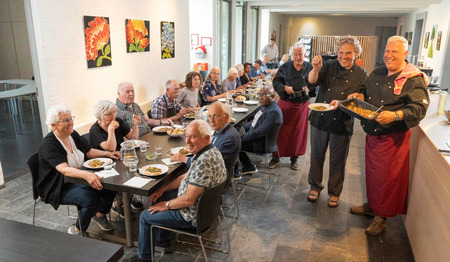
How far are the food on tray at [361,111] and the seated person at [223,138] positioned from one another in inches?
44.8

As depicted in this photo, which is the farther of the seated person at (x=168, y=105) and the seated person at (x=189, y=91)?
the seated person at (x=189, y=91)

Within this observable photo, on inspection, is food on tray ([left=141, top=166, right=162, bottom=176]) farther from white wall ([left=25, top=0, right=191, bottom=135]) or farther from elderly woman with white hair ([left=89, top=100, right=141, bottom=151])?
white wall ([left=25, top=0, right=191, bottom=135])

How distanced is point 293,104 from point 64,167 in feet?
10.5

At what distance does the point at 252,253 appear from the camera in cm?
314

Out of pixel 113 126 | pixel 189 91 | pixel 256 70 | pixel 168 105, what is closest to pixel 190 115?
pixel 168 105

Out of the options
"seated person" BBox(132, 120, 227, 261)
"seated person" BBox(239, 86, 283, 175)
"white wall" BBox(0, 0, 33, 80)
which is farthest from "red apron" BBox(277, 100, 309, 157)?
"white wall" BBox(0, 0, 33, 80)

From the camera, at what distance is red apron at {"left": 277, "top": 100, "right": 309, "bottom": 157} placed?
496 centimetres

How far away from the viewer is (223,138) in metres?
3.04

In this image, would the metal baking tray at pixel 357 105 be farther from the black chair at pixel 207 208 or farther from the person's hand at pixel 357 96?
the black chair at pixel 207 208

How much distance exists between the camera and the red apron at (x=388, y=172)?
3.11 metres

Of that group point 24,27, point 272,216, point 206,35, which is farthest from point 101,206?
point 24,27

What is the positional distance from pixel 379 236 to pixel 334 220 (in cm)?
47

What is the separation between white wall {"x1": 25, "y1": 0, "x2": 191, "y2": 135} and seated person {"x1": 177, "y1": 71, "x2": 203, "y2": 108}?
1.13 metres

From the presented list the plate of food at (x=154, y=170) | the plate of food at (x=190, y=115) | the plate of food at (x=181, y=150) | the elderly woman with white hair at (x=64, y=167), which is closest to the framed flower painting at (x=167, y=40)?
the plate of food at (x=190, y=115)
